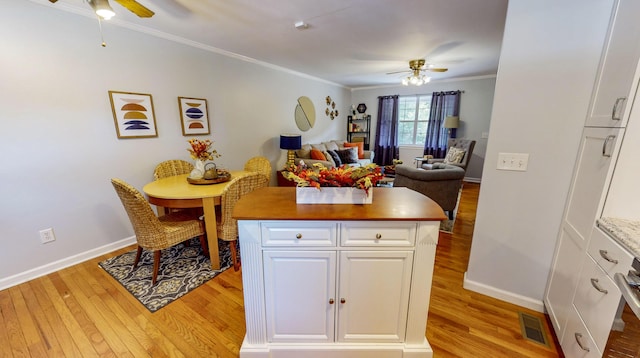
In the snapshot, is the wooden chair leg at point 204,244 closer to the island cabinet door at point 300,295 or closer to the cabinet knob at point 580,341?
the island cabinet door at point 300,295

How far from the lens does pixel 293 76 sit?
4797 millimetres

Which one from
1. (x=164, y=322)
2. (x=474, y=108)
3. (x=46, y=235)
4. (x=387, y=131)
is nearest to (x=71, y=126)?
(x=46, y=235)

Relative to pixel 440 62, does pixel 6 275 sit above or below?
below

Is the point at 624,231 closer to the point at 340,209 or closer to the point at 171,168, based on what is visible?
the point at 340,209

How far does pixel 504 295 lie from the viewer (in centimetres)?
189

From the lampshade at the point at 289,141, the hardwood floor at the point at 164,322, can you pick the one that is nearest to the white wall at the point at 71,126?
the hardwood floor at the point at 164,322

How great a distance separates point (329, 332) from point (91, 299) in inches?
75.7

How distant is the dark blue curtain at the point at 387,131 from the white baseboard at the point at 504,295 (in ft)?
16.3

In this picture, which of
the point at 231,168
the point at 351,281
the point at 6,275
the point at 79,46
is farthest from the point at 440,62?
the point at 6,275

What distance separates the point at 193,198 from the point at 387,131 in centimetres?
579

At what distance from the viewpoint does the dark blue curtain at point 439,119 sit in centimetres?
580

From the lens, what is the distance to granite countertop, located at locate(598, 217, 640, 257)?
0.98 meters

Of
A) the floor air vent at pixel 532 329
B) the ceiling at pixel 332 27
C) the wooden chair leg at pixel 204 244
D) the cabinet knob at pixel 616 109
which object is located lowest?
the floor air vent at pixel 532 329

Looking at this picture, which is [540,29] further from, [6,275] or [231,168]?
[6,275]
